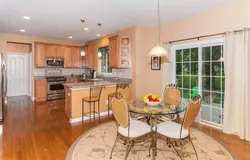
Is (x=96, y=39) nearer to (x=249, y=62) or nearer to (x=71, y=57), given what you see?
(x=71, y=57)

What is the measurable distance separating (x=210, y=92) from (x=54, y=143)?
3.67 metres

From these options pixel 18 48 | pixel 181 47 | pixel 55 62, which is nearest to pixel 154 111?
pixel 181 47

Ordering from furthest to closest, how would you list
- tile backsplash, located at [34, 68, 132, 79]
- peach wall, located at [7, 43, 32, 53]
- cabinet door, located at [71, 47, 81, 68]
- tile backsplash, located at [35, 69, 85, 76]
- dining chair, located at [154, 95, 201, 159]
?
cabinet door, located at [71, 47, 81, 68], peach wall, located at [7, 43, 32, 53], tile backsplash, located at [35, 69, 85, 76], tile backsplash, located at [34, 68, 132, 79], dining chair, located at [154, 95, 201, 159]

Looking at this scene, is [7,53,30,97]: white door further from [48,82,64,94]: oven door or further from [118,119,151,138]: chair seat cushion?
[118,119,151,138]: chair seat cushion

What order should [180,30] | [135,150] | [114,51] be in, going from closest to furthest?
[135,150] → [180,30] → [114,51]

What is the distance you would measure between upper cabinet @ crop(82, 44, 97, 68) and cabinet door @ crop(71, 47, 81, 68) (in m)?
0.36

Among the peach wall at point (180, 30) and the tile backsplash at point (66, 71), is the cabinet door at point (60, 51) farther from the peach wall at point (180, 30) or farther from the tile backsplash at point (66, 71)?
the peach wall at point (180, 30)

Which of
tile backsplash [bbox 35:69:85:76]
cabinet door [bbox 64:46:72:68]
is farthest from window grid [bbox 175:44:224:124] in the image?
tile backsplash [bbox 35:69:85:76]

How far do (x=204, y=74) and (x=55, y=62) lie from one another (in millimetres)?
6127

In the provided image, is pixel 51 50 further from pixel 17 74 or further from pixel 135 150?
pixel 135 150

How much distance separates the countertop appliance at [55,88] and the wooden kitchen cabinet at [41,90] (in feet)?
0.52

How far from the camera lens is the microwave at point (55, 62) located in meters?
7.04

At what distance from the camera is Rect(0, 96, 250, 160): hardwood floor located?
260cm

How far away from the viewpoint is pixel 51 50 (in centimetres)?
709
